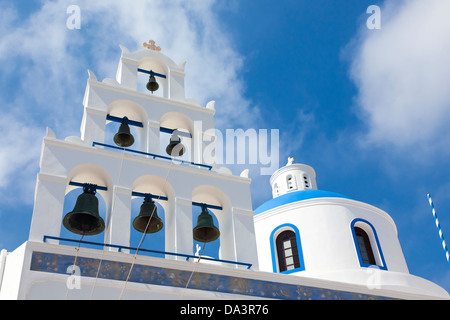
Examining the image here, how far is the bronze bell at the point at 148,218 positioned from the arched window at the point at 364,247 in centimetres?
611

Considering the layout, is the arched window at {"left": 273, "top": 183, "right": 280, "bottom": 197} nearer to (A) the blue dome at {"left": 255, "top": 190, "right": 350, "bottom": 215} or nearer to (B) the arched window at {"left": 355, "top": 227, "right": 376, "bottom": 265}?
(A) the blue dome at {"left": 255, "top": 190, "right": 350, "bottom": 215}

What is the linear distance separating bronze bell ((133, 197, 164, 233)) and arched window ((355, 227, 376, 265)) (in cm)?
611

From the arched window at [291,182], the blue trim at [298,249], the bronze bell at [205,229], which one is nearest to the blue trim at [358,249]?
the blue trim at [298,249]

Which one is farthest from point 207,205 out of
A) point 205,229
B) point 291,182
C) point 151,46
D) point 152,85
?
point 291,182

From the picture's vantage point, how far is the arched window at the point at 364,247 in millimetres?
13234

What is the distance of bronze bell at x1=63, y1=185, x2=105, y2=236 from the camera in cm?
831

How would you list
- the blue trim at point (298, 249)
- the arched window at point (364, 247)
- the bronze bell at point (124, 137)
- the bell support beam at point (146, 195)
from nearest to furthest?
1. the bell support beam at point (146, 195)
2. the bronze bell at point (124, 137)
3. the blue trim at point (298, 249)
4. the arched window at point (364, 247)

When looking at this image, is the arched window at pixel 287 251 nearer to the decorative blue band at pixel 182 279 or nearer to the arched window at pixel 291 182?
the arched window at pixel 291 182

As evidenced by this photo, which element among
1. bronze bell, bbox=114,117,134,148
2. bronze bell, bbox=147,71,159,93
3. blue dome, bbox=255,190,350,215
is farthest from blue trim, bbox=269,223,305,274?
bronze bell, bbox=114,117,134,148

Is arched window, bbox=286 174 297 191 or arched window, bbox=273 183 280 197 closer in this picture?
arched window, bbox=286 174 297 191

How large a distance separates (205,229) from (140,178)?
4.33ft

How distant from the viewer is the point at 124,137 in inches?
392
